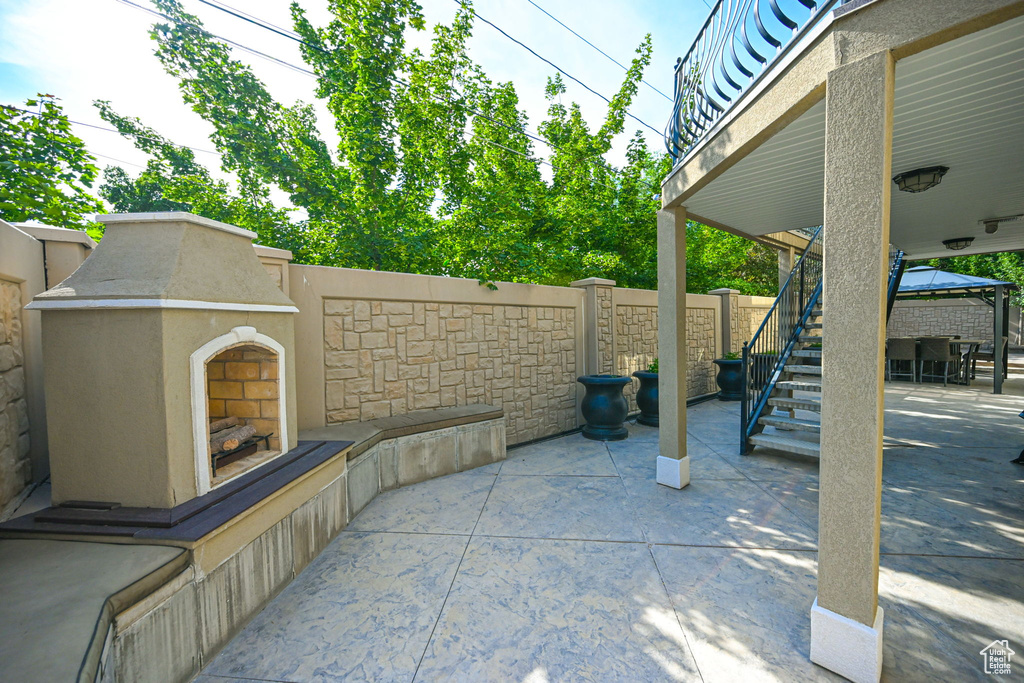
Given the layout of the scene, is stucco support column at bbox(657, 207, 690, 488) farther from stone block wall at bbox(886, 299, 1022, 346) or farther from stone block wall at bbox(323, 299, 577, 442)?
stone block wall at bbox(886, 299, 1022, 346)

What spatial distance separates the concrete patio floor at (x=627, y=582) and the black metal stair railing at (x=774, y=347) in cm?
90

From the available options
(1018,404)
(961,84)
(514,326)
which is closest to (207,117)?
(514,326)

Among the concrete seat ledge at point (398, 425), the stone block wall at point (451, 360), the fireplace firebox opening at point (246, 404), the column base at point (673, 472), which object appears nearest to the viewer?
the fireplace firebox opening at point (246, 404)

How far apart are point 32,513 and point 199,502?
2.75 feet

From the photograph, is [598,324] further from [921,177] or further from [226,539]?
[226,539]

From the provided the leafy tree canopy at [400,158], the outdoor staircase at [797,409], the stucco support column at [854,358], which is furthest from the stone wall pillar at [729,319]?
the stucco support column at [854,358]

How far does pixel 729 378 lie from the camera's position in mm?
8719

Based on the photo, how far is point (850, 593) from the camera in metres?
1.87

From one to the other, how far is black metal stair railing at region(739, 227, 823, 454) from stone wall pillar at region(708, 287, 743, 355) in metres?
2.50

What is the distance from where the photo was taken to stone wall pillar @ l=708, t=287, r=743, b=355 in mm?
9469

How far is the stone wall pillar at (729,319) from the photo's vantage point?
947cm

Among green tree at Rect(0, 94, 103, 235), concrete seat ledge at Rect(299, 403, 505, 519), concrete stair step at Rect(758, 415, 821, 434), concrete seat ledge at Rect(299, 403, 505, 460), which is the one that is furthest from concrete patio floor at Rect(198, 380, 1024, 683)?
green tree at Rect(0, 94, 103, 235)

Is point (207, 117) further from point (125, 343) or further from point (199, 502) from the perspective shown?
point (199, 502)

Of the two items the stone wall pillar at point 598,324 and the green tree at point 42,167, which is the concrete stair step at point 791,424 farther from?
the green tree at point 42,167
